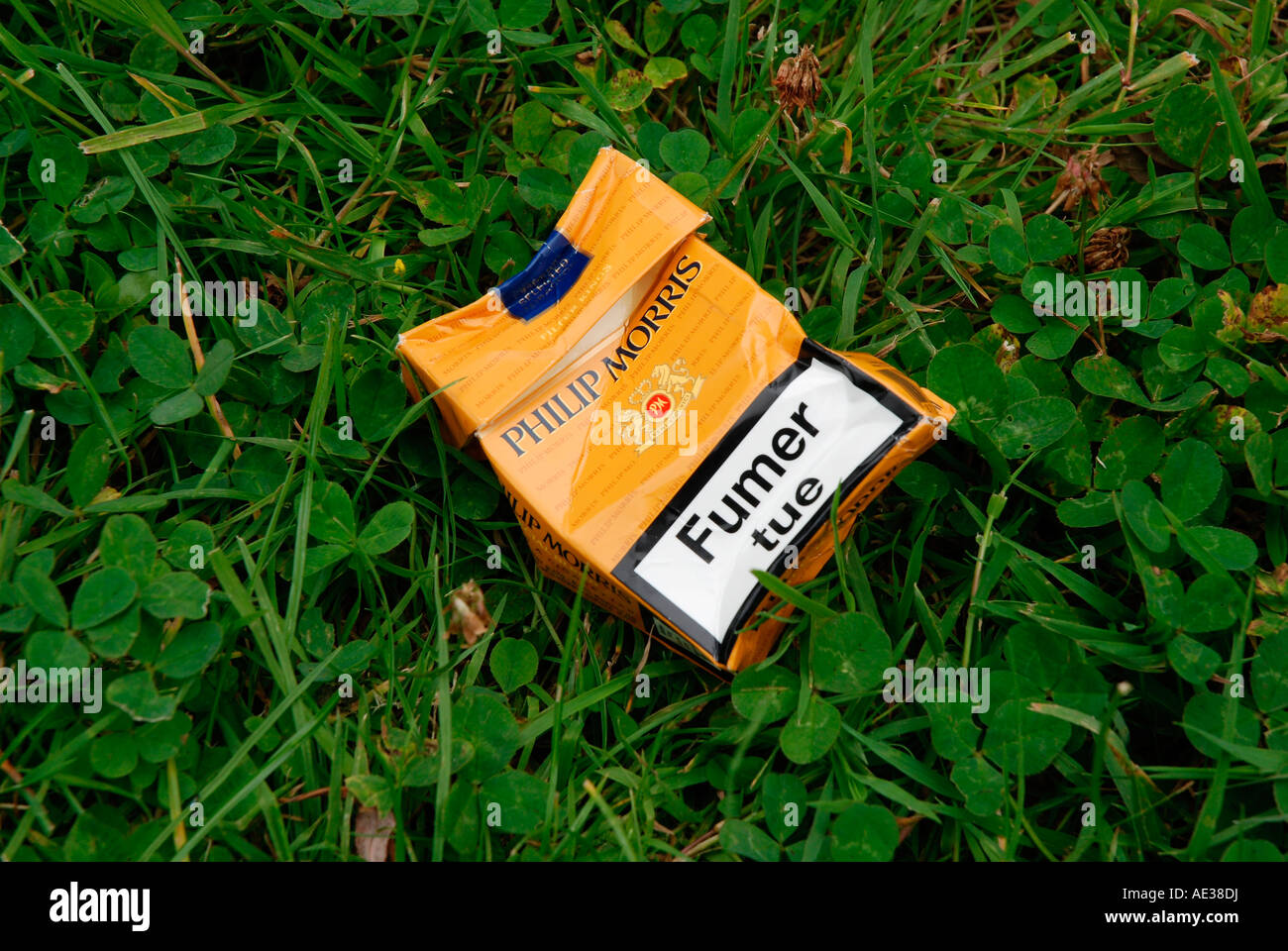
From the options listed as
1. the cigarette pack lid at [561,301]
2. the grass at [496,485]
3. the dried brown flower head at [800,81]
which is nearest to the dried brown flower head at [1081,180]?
the grass at [496,485]

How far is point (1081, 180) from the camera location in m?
2.00

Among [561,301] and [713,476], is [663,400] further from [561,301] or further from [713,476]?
[561,301]

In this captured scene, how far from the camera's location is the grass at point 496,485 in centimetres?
168

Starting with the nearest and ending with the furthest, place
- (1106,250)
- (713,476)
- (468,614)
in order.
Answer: (713,476) → (468,614) → (1106,250)

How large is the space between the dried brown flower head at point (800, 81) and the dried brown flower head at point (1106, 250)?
2.19 feet

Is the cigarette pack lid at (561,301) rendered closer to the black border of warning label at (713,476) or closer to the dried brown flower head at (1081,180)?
the black border of warning label at (713,476)

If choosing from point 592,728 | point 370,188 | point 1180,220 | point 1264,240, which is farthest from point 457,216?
point 1264,240

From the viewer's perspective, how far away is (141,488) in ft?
6.24

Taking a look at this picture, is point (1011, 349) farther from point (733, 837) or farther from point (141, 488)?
point (141, 488)

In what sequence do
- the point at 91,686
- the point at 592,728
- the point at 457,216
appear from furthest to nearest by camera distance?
the point at 457,216 < the point at 592,728 < the point at 91,686

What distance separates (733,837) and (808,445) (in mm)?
735

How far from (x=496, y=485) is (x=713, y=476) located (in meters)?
0.47

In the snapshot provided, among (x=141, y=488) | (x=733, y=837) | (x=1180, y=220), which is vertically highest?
(x=1180, y=220)

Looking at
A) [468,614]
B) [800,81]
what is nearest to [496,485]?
[468,614]
